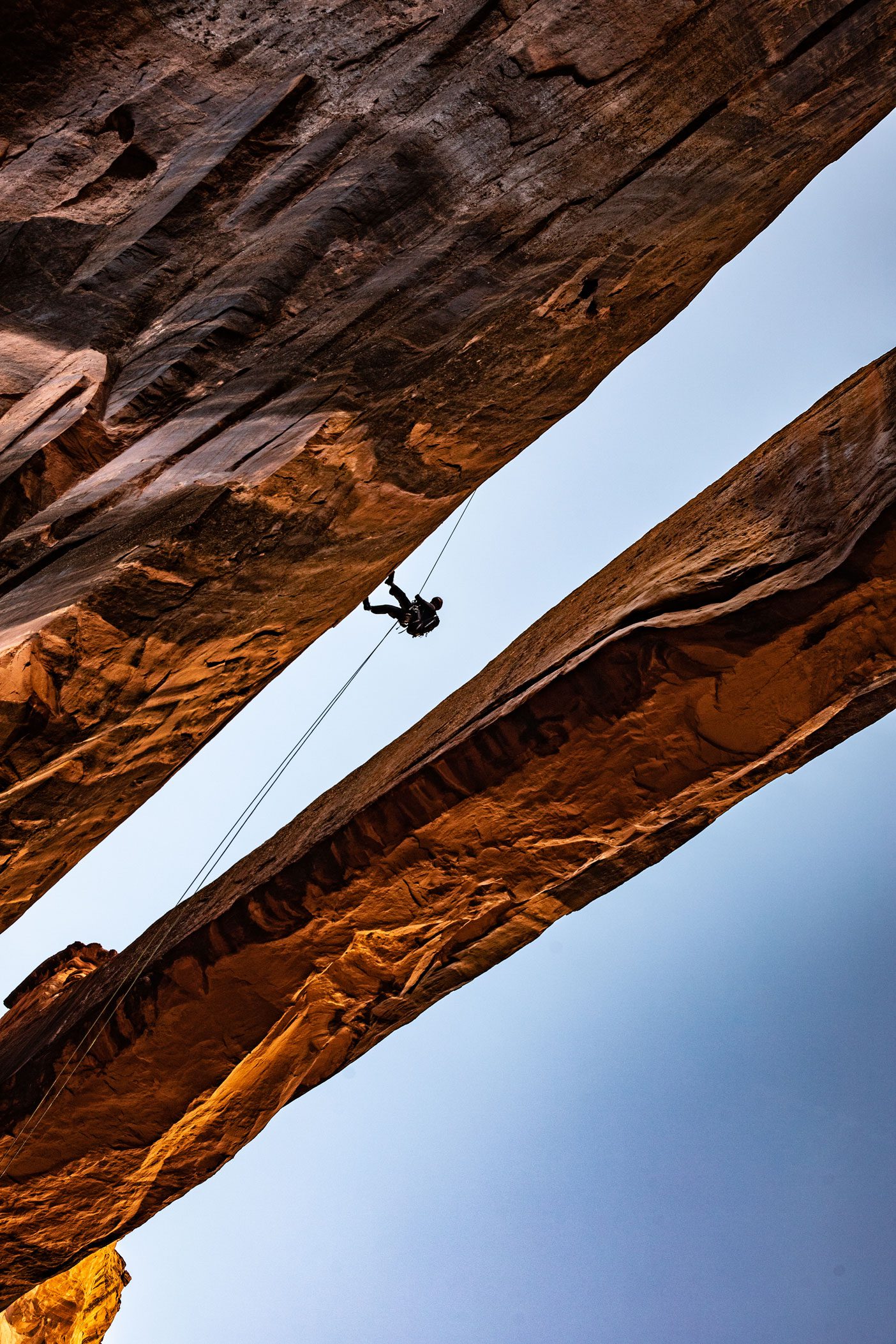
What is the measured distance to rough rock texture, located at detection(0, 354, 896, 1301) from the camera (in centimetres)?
444

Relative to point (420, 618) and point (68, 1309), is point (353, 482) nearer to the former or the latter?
point (420, 618)

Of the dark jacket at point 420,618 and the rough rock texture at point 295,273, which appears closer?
the rough rock texture at point 295,273

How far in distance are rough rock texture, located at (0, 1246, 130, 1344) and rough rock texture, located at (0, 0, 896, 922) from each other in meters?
4.83

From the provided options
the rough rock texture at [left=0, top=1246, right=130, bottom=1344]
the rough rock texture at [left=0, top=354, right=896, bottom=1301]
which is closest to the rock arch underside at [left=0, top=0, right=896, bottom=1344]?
the rough rock texture at [left=0, top=354, right=896, bottom=1301]

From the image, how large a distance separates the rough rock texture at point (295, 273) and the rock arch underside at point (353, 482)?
0.08 ft

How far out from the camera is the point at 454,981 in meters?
6.08

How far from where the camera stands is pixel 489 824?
205 inches

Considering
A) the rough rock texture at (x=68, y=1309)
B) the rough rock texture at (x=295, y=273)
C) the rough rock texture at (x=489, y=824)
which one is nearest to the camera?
the rough rock texture at (x=489, y=824)

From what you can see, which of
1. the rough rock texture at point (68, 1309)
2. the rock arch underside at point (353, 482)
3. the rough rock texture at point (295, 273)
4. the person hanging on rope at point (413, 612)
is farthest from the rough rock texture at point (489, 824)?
the person hanging on rope at point (413, 612)

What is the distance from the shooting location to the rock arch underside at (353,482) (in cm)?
457

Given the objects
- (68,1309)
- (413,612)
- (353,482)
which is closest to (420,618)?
(413,612)

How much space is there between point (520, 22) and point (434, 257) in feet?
6.29

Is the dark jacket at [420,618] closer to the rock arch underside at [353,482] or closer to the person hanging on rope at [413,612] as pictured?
the person hanging on rope at [413,612]

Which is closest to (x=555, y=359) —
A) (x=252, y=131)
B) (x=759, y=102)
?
(x=759, y=102)
